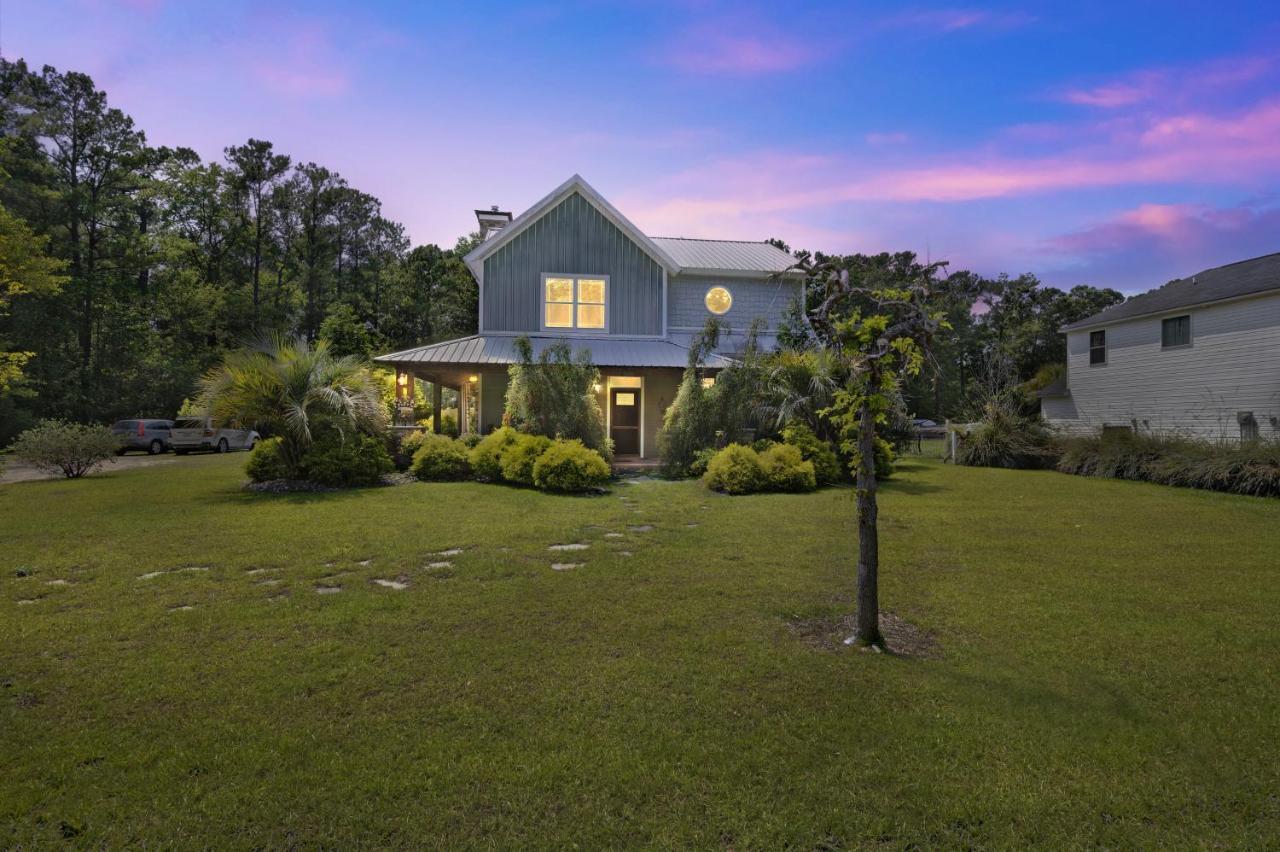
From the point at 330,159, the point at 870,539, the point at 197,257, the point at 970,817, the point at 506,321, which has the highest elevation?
the point at 330,159

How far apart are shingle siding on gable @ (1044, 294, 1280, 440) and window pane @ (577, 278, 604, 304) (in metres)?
17.6

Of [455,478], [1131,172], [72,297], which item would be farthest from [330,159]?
[1131,172]

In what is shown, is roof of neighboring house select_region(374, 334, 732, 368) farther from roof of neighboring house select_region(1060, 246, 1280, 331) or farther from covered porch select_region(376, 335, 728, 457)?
roof of neighboring house select_region(1060, 246, 1280, 331)

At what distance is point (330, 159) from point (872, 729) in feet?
151

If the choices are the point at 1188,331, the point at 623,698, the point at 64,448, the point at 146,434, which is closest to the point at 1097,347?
the point at 1188,331

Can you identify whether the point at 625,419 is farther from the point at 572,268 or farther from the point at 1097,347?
the point at 1097,347

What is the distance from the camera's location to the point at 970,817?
2.68 meters

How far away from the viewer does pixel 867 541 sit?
15.2 feet

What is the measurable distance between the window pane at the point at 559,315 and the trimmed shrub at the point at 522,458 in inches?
227

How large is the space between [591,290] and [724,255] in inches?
228

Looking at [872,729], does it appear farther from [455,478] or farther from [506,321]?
[506,321]

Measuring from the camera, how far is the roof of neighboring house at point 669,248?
17641 mm

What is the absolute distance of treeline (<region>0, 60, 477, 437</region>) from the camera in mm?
27922

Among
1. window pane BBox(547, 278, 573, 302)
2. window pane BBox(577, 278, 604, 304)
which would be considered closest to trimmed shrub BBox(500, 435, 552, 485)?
window pane BBox(547, 278, 573, 302)
